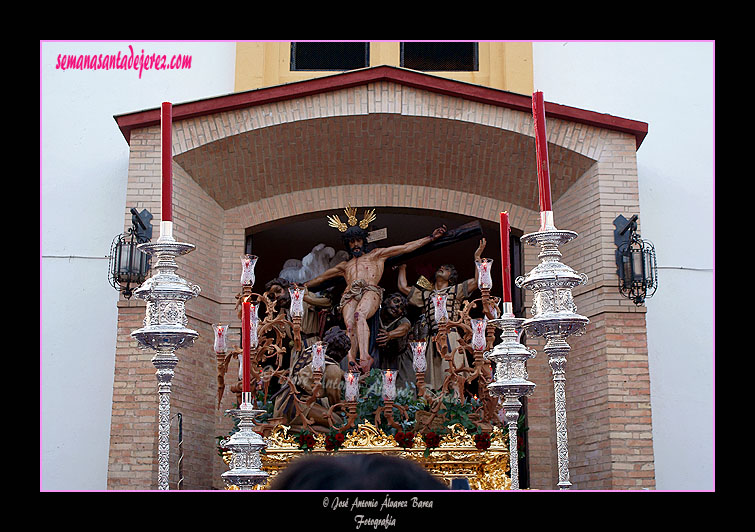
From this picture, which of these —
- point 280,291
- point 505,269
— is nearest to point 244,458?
point 505,269

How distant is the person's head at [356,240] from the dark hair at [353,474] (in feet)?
30.0

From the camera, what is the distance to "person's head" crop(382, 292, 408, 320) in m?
11.2

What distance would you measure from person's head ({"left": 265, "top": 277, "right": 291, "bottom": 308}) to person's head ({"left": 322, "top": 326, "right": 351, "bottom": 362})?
2.11 feet

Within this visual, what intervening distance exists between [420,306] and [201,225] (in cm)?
259

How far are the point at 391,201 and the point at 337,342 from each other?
6.21 ft

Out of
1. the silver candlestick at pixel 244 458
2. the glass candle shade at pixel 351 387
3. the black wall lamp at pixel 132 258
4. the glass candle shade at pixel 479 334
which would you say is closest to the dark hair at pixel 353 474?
the silver candlestick at pixel 244 458

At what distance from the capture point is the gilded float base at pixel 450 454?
9609 mm

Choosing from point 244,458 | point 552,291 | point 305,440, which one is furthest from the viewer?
point 305,440

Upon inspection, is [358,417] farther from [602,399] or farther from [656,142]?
[656,142]

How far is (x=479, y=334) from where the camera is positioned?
30.3 ft

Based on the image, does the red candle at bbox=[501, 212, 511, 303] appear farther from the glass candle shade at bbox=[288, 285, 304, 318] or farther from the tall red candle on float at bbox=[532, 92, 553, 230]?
the glass candle shade at bbox=[288, 285, 304, 318]

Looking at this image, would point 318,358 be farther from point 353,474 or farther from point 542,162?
point 353,474

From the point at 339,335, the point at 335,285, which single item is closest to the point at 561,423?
the point at 339,335

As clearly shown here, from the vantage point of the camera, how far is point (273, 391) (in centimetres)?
1080
